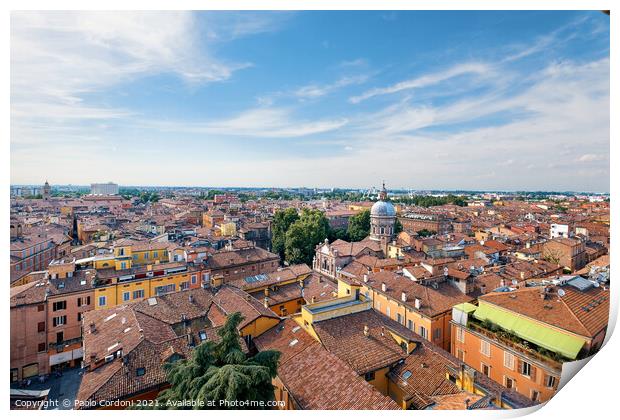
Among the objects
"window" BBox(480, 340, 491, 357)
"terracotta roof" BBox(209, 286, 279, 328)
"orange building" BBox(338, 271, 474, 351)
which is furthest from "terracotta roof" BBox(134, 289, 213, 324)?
"window" BBox(480, 340, 491, 357)

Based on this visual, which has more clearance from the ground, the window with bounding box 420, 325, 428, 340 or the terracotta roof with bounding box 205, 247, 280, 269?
the terracotta roof with bounding box 205, 247, 280, 269

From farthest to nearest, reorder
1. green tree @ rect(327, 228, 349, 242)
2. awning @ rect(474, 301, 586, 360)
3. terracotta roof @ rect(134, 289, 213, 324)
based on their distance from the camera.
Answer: green tree @ rect(327, 228, 349, 242)
terracotta roof @ rect(134, 289, 213, 324)
awning @ rect(474, 301, 586, 360)

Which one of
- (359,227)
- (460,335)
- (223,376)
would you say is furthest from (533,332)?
(359,227)

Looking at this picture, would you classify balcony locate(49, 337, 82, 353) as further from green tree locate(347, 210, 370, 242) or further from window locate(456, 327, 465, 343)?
green tree locate(347, 210, 370, 242)

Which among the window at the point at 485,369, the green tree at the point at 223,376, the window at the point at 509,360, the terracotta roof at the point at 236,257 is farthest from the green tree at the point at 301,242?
the green tree at the point at 223,376

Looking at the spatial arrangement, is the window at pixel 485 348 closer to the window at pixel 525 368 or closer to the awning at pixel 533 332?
the awning at pixel 533 332
